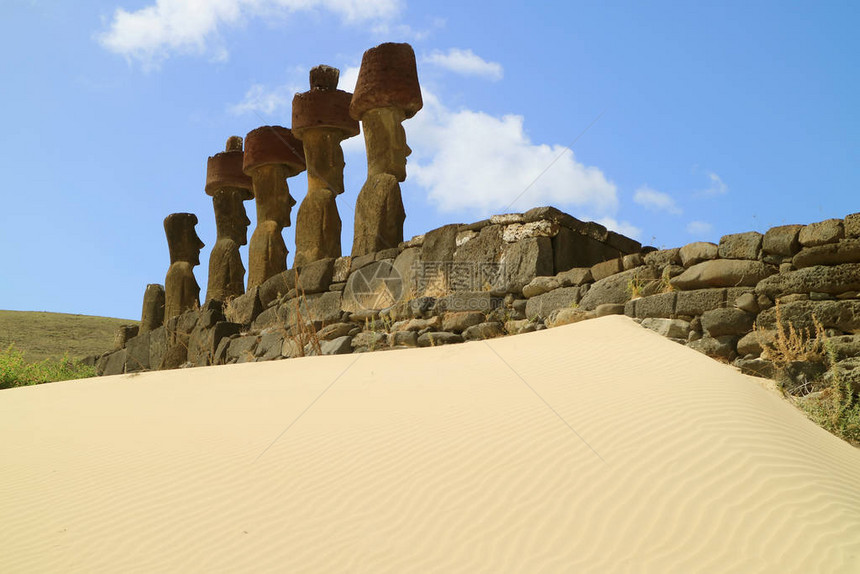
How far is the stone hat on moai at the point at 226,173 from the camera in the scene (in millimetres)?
14200

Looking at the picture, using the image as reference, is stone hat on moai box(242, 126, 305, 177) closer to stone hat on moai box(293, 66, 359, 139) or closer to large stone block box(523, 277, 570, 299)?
stone hat on moai box(293, 66, 359, 139)

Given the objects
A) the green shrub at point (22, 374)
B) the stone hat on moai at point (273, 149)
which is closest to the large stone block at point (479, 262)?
the stone hat on moai at point (273, 149)

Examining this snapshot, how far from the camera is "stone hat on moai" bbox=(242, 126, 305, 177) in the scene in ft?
42.7

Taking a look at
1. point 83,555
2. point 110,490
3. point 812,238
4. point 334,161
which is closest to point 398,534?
point 83,555

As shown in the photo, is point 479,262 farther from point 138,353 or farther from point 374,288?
point 138,353

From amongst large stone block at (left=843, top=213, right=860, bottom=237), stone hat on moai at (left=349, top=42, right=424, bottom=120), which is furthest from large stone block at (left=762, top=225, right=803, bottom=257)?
stone hat on moai at (left=349, top=42, right=424, bottom=120)

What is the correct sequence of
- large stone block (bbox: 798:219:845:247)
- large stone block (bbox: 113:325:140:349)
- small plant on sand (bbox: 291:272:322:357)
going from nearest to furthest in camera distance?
1. large stone block (bbox: 798:219:845:247)
2. small plant on sand (bbox: 291:272:322:357)
3. large stone block (bbox: 113:325:140:349)

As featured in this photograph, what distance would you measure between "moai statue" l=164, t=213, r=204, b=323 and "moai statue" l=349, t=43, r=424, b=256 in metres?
4.85

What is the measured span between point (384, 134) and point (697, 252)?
546 centimetres

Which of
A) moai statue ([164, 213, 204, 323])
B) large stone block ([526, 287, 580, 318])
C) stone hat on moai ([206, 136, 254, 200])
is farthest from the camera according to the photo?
stone hat on moai ([206, 136, 254, 200])

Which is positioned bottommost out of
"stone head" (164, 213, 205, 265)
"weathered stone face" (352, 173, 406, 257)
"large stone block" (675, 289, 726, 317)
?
"large stone block" (675, 289, 726, 317)

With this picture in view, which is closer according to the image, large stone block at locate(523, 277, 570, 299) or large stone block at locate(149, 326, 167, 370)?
large stone block at locate(523, 277, 570, 299)

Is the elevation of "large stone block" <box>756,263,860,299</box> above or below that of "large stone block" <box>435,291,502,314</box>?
below

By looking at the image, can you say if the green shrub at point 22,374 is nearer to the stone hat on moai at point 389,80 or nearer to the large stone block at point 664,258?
the stone hat on moai at point 389,80
